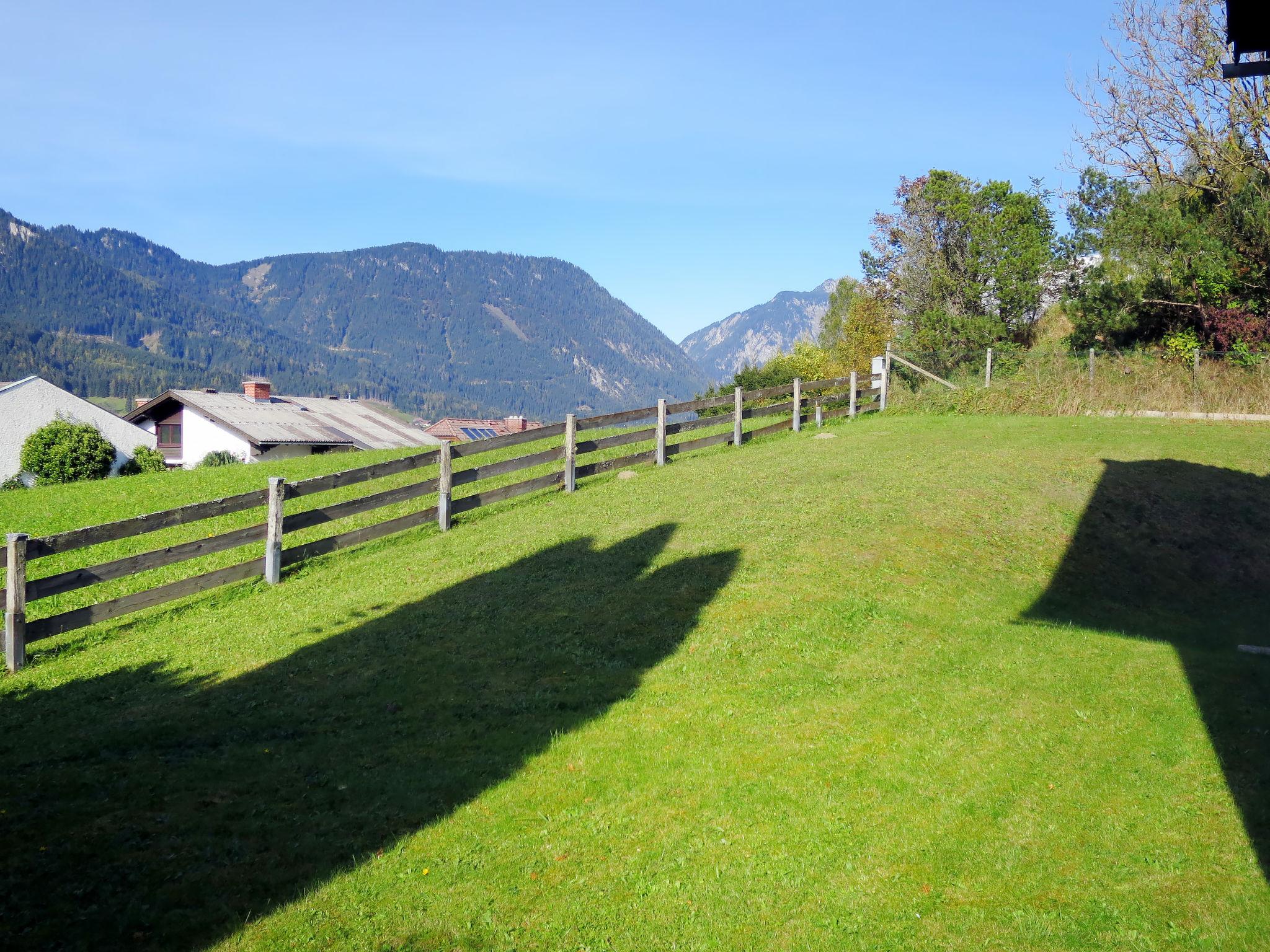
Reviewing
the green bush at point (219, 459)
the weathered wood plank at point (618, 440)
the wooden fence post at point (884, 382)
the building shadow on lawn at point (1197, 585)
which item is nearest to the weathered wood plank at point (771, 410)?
the weathered wood plank at point (618, 440)

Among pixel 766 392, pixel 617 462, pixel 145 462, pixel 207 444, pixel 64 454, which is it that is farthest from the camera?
pixel 207 444

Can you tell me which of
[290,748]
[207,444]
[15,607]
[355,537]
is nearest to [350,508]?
[355,537]

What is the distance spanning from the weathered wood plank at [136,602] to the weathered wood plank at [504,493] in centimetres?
355

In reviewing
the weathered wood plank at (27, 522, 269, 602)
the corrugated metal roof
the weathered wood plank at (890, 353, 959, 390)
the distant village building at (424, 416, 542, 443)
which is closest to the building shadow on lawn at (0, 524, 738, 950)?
the weathered wood plank at (27, 522, 269, 602)

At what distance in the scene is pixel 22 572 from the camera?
31.0 feet

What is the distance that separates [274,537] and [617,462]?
7545mm

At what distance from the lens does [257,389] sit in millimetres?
73438

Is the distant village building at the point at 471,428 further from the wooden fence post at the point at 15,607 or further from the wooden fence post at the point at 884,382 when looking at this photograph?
the wooden fence post at the point at 15,607

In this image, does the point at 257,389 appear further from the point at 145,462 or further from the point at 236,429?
the point at 145,462

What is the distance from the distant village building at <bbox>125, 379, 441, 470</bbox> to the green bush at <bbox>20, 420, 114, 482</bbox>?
402 inches

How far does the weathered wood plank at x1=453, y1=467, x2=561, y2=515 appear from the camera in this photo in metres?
14.9

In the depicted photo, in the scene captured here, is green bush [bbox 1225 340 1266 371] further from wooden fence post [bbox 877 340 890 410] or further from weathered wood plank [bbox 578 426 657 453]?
weathered wood plank [bbox 578 426 657 453]

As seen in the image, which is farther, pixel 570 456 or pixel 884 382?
pixel 884 382

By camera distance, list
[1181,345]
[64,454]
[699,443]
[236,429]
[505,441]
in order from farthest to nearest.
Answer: [236,429] → [64,454] → [1181,345] → [699,443] → [505,441]
